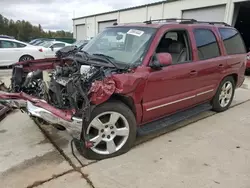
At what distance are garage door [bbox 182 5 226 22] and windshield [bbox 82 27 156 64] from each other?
35.8 ft

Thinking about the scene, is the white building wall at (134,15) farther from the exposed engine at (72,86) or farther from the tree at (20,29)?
the tree at (20,29)

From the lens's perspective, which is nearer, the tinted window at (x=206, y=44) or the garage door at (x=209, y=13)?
the tinted window at (x=206, y=44)

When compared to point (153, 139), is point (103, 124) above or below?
above

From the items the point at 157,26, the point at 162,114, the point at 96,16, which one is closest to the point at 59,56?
the point at 157,26

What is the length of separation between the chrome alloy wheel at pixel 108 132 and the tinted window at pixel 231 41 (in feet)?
9.74

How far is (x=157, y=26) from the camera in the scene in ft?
11.5

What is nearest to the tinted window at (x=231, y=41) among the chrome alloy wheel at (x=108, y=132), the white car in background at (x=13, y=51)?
the chrome alloy wheel at (x=108, y=132)

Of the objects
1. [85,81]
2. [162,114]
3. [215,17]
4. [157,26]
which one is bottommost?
[162,114]

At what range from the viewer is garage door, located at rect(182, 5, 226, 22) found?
42.3 ft

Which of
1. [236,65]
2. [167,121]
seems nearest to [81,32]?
[236,65]

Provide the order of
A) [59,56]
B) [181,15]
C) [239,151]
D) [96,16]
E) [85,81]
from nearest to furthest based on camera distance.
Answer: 1. [85,81]
2. [239,151]
3. [59,56]
4. [181,15]
5. [96,16]

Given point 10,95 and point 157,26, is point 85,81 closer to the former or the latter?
point 10,95

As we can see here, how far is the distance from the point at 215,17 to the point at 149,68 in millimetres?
11835

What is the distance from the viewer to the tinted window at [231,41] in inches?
187
